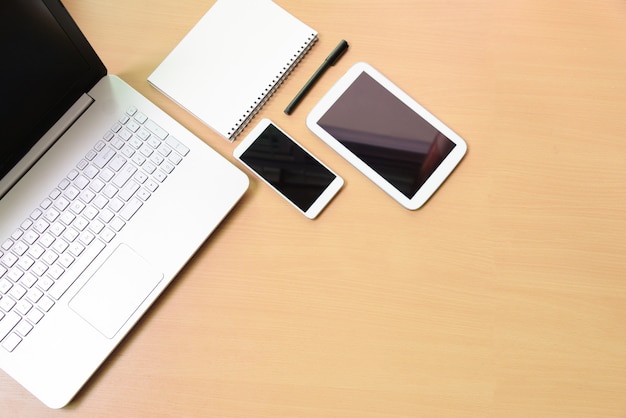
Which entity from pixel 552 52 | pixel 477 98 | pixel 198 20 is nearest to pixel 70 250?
pixel 198 20

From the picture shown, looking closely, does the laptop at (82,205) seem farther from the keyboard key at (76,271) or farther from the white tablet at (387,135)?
the white tablet at (387,135)

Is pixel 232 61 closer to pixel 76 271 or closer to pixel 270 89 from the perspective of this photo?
pixel 270 89

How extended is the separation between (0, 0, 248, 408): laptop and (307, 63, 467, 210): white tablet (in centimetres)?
13

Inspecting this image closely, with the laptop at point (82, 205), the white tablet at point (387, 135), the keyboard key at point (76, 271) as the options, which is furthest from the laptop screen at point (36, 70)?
the white tablet at point (387, 135)

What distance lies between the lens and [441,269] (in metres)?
0.72

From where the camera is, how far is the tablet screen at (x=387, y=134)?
0.74 metres

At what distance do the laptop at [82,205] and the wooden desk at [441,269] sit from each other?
29 millimetres

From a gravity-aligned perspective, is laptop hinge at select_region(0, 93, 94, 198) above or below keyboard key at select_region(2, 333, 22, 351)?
above

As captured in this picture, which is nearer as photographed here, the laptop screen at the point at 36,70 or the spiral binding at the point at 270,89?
the laptop screen at the point at 36,70

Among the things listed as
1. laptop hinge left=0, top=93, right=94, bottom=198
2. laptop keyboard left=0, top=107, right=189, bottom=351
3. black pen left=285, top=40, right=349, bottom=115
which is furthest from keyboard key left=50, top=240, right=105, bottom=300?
black pen left=285, top=40, right=349, bottom=115

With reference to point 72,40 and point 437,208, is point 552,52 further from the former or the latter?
point 72,40

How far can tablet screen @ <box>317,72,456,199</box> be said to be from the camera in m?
0.74

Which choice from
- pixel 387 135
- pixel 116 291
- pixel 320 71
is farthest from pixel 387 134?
pixel 116 291

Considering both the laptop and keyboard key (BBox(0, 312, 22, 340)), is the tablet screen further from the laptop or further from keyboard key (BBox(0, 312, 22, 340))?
keyboard key (BBox(0, 312, 22, 340))
